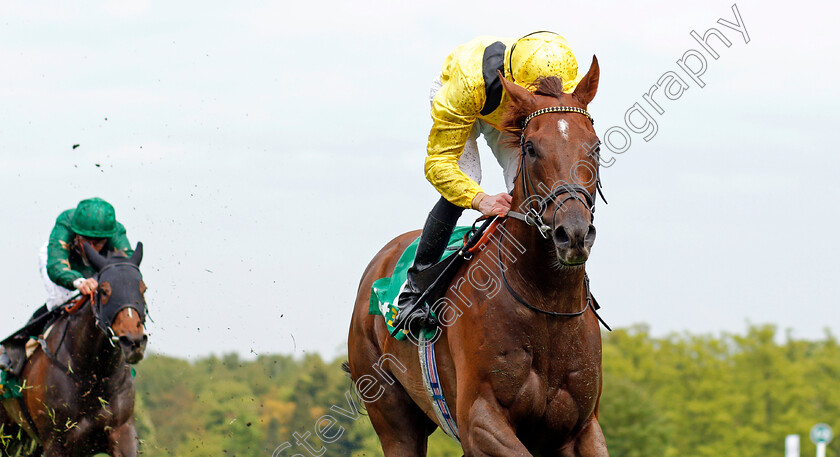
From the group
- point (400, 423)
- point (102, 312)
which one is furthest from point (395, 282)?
point (102, 312)

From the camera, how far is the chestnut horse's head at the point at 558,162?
4.47 meters

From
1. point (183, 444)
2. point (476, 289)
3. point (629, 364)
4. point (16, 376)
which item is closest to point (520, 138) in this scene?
point (476, 289)

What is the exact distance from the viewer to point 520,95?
507cm

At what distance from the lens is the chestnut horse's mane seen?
5.10 metres

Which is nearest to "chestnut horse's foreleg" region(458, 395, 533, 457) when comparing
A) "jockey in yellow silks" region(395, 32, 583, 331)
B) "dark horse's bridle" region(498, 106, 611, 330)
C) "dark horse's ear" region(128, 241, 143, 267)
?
"dark horse's bridle" region(498, 106, 611, 330)

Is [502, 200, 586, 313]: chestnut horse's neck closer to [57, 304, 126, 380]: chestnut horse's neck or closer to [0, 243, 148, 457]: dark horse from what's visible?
[0, 243, 148, 457]: dark horse

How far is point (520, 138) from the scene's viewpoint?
204 inches

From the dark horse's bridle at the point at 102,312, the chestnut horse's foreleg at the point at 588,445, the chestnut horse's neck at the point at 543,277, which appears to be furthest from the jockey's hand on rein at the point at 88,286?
the chestnut horse's foreleg at the point at 588,445

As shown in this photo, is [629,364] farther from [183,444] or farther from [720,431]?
[183,444]

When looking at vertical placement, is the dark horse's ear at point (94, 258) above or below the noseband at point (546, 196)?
above

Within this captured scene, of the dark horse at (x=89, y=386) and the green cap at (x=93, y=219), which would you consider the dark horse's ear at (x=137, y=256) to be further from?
the green cap at (x=93, y=219)

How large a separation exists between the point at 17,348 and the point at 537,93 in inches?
262

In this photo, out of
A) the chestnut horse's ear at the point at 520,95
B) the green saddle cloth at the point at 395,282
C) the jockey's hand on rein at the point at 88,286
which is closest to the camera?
the chestnut horse's ear at the point at 520,95

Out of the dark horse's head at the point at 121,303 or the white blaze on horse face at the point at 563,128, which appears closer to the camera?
the white blaze on horse face at the point at 563,128
